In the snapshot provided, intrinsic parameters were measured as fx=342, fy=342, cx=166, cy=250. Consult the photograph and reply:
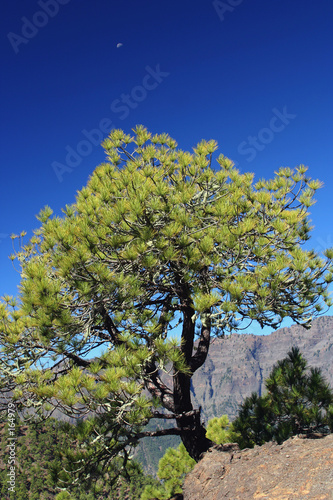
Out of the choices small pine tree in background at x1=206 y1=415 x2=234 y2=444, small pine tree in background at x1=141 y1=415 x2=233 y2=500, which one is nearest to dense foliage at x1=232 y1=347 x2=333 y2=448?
small pine tree in background at x1=206 y1=415 x2=234 y2=444

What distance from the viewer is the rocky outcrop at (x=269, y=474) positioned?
3.58 m

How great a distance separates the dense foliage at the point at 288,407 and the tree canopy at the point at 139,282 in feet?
2.79

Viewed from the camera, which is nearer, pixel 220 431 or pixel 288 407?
pixel 288 407

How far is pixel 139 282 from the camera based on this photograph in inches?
198

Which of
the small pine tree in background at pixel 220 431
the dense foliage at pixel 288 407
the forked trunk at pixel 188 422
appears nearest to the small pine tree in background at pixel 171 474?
the small pine tree in background at pixel 220 431

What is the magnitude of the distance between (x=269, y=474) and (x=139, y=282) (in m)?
2.91

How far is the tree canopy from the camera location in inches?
175

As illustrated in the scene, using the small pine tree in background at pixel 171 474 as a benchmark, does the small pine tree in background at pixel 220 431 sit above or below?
above

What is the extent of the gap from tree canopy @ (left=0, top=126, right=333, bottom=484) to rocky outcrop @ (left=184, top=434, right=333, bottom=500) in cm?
114

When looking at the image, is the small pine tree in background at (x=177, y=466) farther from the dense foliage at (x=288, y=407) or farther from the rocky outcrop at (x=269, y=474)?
the rocky outcrop at (x=269, y=474)

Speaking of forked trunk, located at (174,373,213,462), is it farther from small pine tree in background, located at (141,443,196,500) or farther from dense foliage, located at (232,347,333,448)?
small pine tree in background, located at (141,443,196,500)

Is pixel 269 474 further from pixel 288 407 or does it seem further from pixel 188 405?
pixel 188 405

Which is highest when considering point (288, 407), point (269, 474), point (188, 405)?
point (188, 405)

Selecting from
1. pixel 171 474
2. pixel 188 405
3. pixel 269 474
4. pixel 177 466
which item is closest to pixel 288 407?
pixel 188 405
